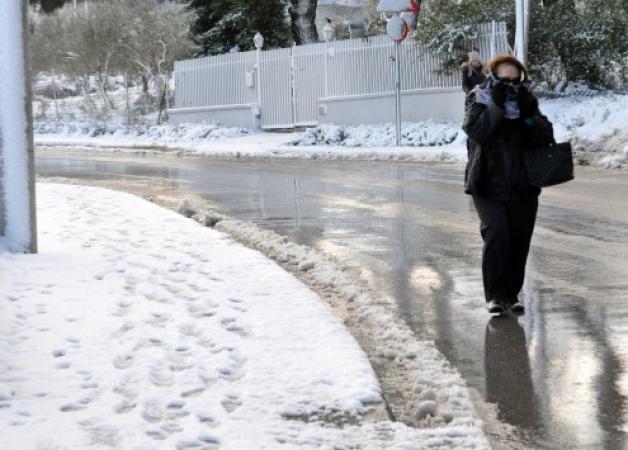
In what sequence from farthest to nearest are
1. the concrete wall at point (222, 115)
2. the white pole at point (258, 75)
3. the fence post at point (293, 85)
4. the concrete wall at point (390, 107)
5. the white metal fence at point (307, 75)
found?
the concrete wall at point (222, 115)
the white pole at point (258, 75)
the fence post at point (293, 85)
the white metal fence at point (307, 75)
the concrete wall at point (390, 107)

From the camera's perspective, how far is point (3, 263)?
8055mm

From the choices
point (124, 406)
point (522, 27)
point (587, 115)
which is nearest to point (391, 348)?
point (124, 406)

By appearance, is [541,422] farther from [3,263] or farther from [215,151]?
[215,151]

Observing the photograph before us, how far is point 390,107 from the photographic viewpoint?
1104 inches

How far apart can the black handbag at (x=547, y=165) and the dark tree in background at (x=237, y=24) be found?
31101 mm

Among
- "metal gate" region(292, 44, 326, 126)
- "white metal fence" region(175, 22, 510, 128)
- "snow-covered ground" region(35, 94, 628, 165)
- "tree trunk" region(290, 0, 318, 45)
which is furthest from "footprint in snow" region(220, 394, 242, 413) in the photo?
"tree trunk" region(290, 0, 318, 45)

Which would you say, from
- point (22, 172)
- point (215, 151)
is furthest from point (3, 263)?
point (215, 151)

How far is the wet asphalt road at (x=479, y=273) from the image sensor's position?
16.6ft

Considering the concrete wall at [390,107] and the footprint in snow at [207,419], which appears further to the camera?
the concrete wall at [390,107]

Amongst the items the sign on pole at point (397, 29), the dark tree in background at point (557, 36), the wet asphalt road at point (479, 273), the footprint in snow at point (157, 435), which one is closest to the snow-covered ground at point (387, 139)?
the sign on pole at point (397, 29)

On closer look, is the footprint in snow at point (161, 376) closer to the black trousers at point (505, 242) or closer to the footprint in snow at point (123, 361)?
the footprint in snow at point (123, 361)

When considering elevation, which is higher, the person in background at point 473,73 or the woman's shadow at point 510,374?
the person in background at point 473,73

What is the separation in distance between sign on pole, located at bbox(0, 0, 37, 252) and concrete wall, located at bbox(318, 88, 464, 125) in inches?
705

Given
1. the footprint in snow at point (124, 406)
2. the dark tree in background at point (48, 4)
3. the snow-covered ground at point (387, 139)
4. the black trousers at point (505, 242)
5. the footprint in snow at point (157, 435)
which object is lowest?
the footprint in snow at point (157, 435)
